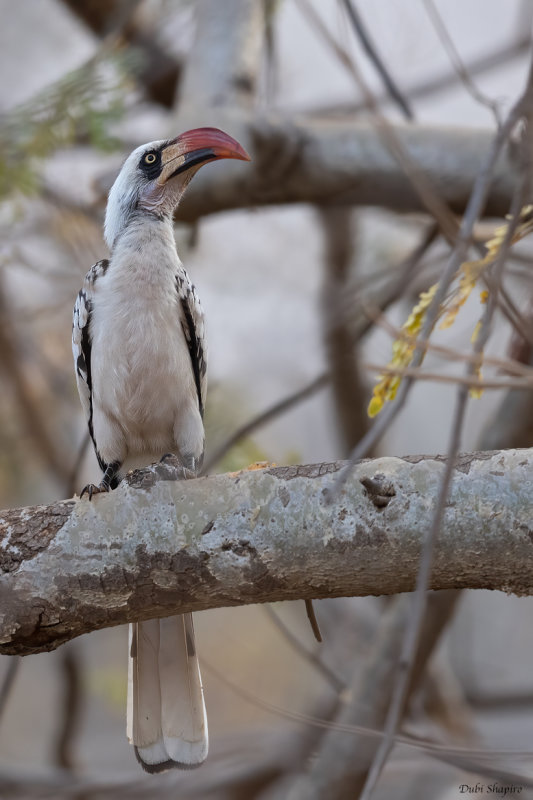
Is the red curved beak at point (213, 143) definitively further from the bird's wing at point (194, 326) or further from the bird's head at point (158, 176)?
the bird's wing at point (194, 326)

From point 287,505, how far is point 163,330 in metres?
1.13

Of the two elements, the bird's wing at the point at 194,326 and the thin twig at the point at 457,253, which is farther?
the bird's wing at the point at 194,326

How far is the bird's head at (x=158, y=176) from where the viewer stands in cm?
326

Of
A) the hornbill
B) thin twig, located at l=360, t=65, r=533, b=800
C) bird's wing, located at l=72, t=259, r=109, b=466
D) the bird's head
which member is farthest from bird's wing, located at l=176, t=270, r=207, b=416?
thin twig, located at l=360, t=65, r=533, b=800

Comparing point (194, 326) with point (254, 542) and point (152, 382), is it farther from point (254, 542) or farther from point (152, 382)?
point (254, 542)

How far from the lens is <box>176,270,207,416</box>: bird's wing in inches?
121

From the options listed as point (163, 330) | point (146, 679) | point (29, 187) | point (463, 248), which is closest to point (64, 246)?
point (29, 187)

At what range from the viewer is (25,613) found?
2.02 m

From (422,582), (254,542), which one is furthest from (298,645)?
(422,582)

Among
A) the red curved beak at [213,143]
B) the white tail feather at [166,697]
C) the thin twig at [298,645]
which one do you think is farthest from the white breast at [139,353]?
the thin twig at [298,645]

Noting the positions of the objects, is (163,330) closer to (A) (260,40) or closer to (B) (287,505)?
(B) (287,505)

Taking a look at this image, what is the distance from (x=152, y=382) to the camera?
2936 millimetres

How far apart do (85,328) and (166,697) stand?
129cm

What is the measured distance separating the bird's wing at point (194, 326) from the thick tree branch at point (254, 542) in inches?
41.8
